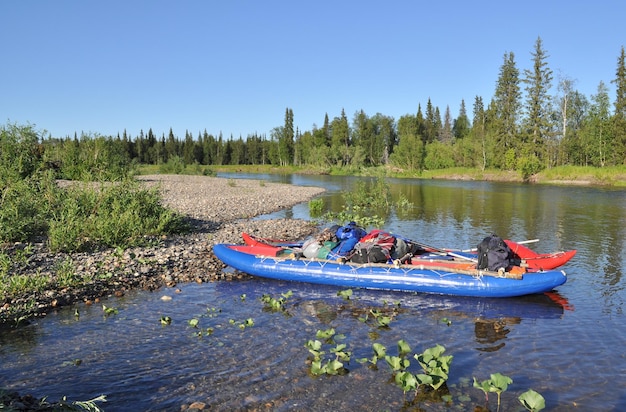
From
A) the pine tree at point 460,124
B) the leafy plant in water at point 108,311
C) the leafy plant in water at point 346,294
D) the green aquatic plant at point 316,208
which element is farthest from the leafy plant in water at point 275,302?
the pine tree at point 460,124

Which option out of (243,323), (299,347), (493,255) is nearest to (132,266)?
(243,323)

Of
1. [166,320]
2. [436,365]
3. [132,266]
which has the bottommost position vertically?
[166,320]

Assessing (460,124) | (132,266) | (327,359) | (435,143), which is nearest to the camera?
(327,359)

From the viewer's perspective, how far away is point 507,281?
31.0ft

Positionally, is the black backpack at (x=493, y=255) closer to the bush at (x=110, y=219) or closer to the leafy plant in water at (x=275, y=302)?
the leafy plant in water at (x=275, y=302)

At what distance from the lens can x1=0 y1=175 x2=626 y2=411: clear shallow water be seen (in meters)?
5.80

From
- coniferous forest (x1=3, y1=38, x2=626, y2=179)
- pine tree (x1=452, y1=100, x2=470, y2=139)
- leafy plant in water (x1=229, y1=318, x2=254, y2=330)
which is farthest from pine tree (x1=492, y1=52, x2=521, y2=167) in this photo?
leafy plant in water (x1=229, y1=318, x2=254, y2=330)

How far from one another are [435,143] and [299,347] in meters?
75.1

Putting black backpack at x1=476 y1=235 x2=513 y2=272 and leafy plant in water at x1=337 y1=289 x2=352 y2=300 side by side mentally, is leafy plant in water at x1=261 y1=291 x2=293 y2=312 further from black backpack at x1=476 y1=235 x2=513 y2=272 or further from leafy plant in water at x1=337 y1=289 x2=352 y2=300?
black backpack at x1=476 y1=235 x2=513 y2=272

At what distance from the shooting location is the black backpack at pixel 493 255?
9.86 meters

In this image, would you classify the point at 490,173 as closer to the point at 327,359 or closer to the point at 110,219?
the point at 110,219

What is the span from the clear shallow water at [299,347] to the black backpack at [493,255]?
79cm

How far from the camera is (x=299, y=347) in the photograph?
289 inches

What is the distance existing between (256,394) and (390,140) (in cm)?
9373
